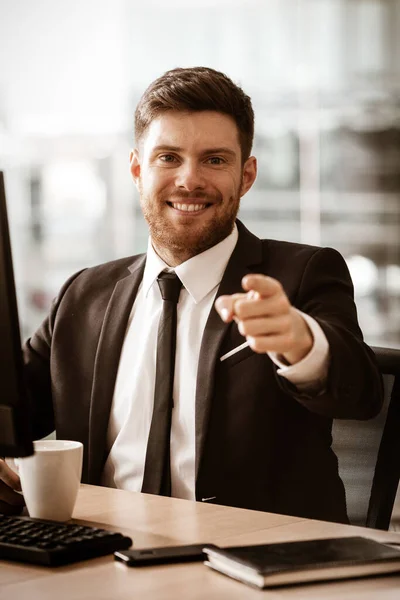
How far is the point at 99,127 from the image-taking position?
418cm

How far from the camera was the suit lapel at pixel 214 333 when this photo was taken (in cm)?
178

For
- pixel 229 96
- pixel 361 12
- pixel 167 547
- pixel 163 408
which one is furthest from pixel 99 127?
pixel 167 547

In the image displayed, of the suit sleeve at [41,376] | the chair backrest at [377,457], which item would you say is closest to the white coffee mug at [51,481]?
the chair backrest at [377,457]

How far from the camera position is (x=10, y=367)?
114cm

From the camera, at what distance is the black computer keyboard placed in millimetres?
1130

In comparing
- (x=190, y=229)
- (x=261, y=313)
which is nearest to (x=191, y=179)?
(x=190, y=229)

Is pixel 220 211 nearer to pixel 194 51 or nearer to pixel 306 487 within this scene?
pixel 306 487

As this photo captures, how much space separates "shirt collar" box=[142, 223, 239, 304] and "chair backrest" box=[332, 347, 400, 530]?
17.0 inches

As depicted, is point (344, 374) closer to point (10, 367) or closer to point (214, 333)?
point (214, 333)

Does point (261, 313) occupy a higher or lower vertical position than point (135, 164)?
lower

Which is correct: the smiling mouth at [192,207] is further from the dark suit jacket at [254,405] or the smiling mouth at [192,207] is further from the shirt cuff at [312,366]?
the shirt cuff at [312,366]

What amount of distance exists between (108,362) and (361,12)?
2.42 m

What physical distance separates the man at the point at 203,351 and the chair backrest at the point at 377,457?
42 mm

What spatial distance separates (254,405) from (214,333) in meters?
0.17
